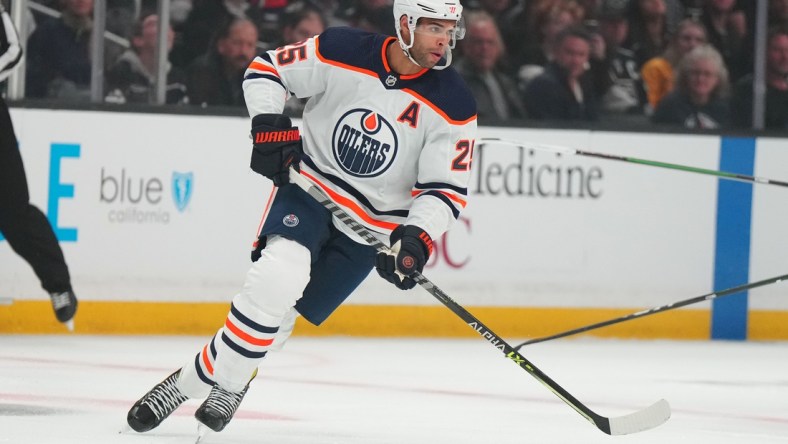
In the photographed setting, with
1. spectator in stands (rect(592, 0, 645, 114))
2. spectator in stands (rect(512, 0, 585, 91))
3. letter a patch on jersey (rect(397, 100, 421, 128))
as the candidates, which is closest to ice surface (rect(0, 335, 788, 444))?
letter a patch on jersey (rect(397, 100, 421, 128))

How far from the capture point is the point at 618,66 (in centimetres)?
718

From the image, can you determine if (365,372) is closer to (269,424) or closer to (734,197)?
(269,424)

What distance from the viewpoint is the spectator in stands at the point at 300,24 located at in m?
6.64

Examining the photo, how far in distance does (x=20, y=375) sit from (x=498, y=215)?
2.56m

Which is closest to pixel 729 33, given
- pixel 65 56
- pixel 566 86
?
pixel 566 86

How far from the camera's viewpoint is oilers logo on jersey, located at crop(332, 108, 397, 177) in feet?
11.8

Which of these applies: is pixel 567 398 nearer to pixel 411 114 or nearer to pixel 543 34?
pixel 411 114

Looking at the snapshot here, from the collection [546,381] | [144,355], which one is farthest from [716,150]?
[546,381]

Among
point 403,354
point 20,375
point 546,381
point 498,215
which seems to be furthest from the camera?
point 498,215

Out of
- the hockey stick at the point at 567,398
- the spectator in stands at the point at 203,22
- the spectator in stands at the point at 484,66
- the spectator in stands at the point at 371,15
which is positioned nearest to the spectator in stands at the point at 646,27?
the spectator in stands at the point at 484,66

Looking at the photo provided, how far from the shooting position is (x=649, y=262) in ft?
22.1

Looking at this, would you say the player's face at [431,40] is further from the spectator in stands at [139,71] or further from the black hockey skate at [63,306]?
the spectator in stands at [139,71]

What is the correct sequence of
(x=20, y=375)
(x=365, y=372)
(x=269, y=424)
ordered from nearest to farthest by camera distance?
(x=269, y=424)
(x=20, y=375)
(x=365, y=372)

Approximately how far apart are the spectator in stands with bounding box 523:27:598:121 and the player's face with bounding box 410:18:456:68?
3434 mm
